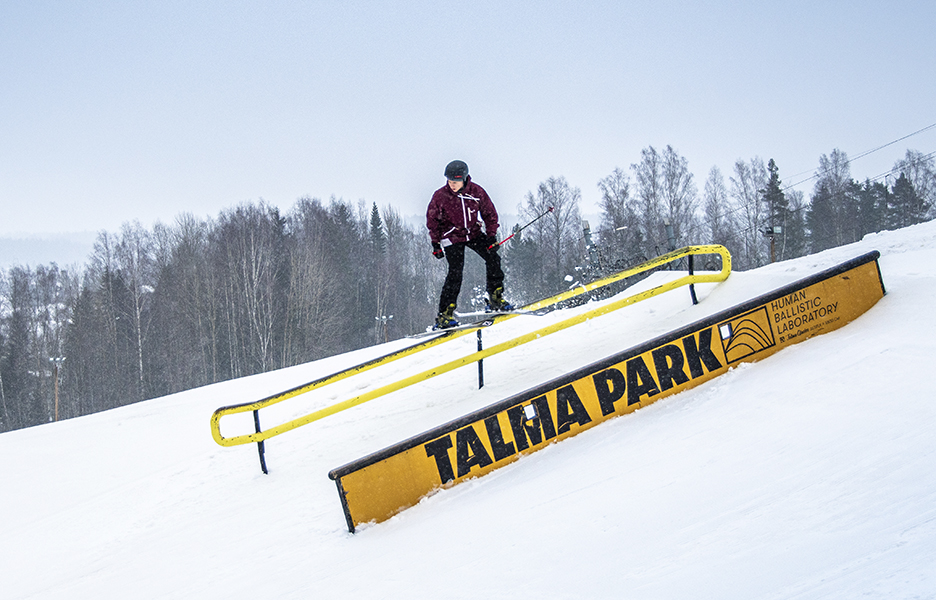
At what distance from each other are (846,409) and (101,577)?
196 inches

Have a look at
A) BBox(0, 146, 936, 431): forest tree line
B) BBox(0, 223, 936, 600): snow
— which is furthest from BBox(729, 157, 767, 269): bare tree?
BBox(0, 223, 936, 600): snow

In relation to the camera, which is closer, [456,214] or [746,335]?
[746,335]

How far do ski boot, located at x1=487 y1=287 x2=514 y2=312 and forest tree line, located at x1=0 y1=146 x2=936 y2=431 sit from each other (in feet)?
91.6

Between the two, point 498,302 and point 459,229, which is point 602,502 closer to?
point 498,302

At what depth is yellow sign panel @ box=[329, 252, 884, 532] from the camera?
353 cm

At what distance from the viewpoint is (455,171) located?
18.0 feet

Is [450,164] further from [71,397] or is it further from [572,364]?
[71,397]

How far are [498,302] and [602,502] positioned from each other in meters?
3.14

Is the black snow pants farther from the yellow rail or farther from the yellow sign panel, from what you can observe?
the yellow sign panel

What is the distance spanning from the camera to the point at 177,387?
38781mm

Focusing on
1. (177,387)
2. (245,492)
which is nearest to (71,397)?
(177,387)

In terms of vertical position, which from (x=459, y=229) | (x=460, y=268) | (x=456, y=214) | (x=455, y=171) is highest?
(x=455, y=171)

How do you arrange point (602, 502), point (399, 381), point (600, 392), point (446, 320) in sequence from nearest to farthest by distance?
point (602, 502), point (600, 392), point (399, 381), point (446, 320)

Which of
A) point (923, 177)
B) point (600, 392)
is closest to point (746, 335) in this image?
point (600, 392)
